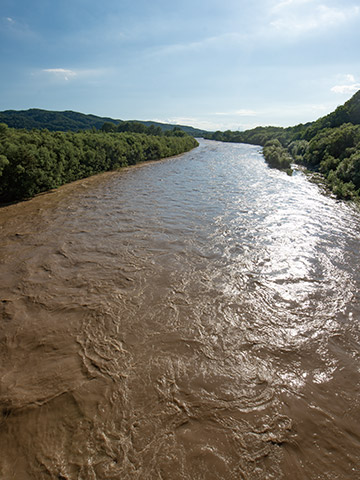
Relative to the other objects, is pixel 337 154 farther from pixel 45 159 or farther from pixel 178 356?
pixel 178 356

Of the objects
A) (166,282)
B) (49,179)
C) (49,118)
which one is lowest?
(166,282)

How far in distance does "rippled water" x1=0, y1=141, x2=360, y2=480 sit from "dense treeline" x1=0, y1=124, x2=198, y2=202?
684 cm

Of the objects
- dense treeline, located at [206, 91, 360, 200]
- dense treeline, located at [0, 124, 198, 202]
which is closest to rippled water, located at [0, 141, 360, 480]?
dense treeline, located at [0, 124, 198, 202]

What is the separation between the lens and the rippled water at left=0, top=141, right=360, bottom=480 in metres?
3.70

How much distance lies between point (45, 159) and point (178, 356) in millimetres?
18118

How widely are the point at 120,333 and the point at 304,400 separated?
3994 mm

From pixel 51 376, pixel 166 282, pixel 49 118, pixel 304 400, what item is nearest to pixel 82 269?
pixel 166 282

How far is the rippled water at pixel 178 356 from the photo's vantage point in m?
3.70

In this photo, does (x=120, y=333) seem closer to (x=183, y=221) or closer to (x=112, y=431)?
(x=112, y=431)

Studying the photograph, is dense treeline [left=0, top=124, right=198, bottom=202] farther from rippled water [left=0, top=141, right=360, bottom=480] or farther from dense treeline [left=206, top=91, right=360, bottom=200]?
dense treeline [left=206, top=91, right=360, bottom=200]

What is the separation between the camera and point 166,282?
7.88 m

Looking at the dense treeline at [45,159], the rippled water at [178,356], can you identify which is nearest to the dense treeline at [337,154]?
the rippled water at [178,356]

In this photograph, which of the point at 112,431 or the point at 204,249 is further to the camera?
the point at 204,249

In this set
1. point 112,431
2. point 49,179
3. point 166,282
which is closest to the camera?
point 112,431
